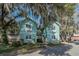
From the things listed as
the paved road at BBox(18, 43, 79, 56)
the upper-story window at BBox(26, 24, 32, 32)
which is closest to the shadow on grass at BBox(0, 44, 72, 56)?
the paved road at BBox(18, 43, 79, 56)

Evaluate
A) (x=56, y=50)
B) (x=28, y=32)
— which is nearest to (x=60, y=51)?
(x=56, y=50)

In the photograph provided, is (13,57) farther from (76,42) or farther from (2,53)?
(76,42)

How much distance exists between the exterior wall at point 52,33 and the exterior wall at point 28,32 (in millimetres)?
112

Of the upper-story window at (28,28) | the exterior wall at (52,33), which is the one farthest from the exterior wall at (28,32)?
the exterior wall at (52,33)

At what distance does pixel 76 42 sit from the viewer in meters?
3.30

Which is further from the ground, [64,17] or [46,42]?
[64,17]

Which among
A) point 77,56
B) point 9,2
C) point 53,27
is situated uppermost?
point 9,2

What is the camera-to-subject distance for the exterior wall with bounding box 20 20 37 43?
10.8ft

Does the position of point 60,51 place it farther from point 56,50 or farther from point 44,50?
point 44,50

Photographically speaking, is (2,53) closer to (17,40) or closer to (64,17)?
(17,40)

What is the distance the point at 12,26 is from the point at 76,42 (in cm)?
63

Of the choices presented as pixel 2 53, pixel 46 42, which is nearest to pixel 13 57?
pixel 2 53

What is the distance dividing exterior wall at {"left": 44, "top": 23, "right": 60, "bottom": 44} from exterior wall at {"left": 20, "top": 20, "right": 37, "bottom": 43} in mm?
112

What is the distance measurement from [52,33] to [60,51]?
0.61ft
